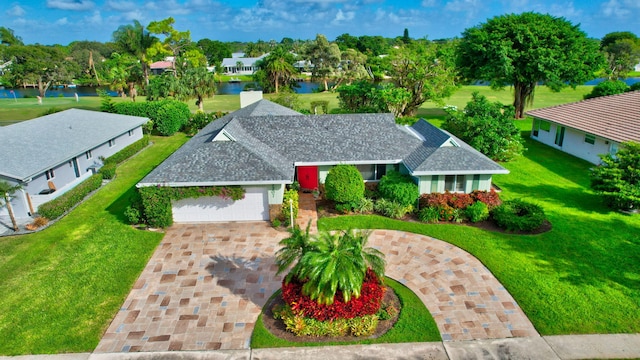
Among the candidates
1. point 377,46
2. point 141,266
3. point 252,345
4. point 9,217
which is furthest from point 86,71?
point 252,345

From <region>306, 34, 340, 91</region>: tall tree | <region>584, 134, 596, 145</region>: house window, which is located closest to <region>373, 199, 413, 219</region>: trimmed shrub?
<region>584, 134, 596, 145</region>: house window

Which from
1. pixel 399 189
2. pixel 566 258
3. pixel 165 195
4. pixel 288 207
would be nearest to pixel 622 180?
pixel 566 258

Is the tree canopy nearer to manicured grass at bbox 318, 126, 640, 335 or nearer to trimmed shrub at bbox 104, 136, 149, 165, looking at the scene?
manicured grass at bbox 318, 126, 640, 335

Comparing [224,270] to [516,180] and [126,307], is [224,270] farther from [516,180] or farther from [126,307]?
[516,180]

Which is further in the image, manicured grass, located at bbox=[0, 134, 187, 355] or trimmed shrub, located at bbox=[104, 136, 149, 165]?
trimmed shrub, located at bbox=[104, 136, 149, 165]

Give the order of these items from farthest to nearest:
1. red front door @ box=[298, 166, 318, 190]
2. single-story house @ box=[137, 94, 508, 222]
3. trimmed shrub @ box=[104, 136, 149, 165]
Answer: trimmed shrub @ box=[104, 136, 149, 165] → red front door @ box=[298, 166, 318, 190] → single-story house @ box=[137, 94, 508, 222]

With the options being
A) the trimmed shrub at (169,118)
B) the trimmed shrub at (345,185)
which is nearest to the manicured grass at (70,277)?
the trimmed shrub at (345,185)

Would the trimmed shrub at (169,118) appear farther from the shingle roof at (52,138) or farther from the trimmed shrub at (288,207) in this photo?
the trimmed shrub at (288,207)
